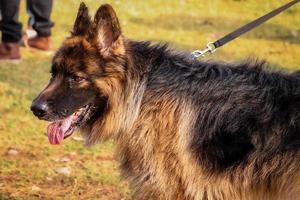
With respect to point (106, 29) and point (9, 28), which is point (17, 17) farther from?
point (106, 29)

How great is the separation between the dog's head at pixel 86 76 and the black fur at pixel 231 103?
186 mm

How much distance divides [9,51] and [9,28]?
350 millimetres

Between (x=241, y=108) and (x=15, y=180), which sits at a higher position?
(x=241, y=108)

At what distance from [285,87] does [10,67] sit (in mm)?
4977

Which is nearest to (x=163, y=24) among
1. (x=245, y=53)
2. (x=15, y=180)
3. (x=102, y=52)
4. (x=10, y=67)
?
(x=245, y=53)

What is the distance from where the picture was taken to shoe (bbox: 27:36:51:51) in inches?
322

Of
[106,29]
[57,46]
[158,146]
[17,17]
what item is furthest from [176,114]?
[57,46]

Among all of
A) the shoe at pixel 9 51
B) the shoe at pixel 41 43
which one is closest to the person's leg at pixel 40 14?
the shoe at pixel 41 43

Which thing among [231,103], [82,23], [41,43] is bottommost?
[41,43]

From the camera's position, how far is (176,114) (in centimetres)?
338

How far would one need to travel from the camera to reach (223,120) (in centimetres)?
328

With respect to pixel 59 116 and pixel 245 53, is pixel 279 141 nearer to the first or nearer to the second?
pixel 59 116

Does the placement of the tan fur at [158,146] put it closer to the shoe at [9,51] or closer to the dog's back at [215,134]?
the dog's back at [215,134]

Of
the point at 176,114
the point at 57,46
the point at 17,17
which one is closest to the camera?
the point at 176,114
